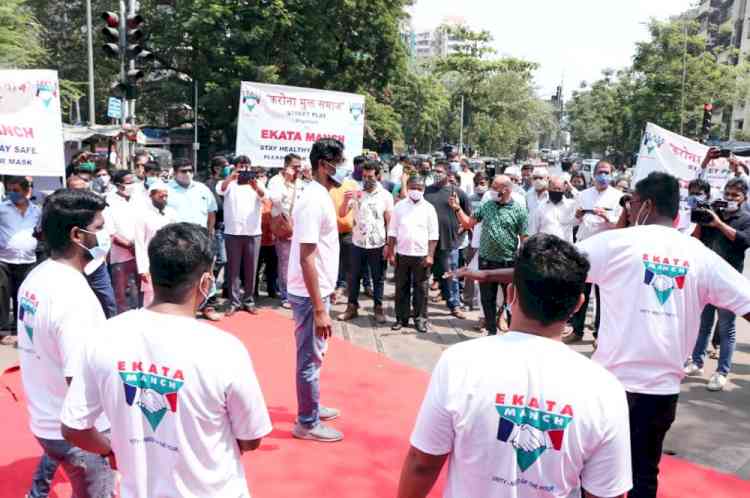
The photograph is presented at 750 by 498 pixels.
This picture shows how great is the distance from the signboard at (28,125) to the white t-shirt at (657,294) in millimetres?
6463

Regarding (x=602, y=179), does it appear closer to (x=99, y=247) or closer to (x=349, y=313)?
(x=349, y=313)

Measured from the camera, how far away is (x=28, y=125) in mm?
7238

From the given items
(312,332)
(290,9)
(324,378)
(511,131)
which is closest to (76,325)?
(312,332)

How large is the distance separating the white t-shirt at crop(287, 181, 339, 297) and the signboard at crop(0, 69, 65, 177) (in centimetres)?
436

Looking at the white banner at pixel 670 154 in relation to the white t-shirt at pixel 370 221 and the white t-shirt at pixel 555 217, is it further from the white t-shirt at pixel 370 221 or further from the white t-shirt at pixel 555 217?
the white t-shirt at pixel 370 221

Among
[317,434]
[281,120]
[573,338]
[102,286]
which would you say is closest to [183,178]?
[281,120]

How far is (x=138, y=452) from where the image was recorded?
2.08 m

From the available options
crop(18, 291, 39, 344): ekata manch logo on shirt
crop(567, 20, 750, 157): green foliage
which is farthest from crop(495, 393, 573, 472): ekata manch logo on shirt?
crop(567, 20, 750, 157): green foliage

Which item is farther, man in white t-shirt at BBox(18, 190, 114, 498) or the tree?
the tree

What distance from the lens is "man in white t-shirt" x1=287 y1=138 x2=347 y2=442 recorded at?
4188mm

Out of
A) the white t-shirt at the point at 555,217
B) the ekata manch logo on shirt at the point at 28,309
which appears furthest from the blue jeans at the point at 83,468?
the white t-shirt at the point at 555,217

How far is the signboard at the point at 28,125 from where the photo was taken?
23.6 feet

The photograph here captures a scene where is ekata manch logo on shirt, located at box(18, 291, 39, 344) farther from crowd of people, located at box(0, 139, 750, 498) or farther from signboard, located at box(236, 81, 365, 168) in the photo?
signboard, located at box(236, 81, 365, 168)

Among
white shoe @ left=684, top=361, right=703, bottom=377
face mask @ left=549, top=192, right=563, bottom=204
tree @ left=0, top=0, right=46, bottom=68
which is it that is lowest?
white shoe @ left=684, top=361, right=703, bottom=377
